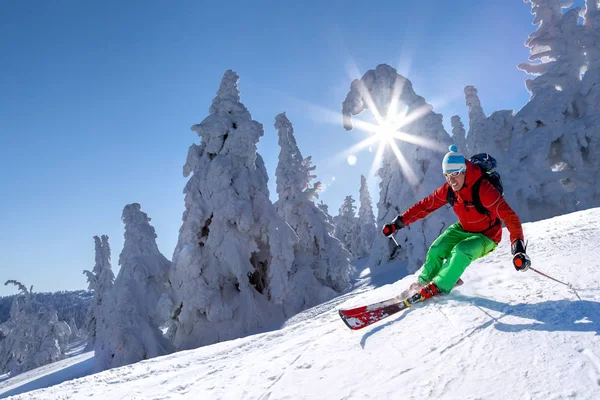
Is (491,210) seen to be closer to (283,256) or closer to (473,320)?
(473,320)

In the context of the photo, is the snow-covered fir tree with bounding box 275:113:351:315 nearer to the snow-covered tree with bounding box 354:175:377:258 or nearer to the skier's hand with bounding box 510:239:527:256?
the skier's hand with bounding box 510:239:527:256

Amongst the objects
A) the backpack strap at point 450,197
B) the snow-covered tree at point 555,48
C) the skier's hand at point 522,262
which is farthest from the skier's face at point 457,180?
the snow-covered tree at point 555,48

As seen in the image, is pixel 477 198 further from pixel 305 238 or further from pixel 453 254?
pixel 305 238

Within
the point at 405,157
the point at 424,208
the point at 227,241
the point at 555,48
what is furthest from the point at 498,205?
the point at 555,48

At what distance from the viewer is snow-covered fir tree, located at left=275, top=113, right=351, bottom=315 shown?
65.8 feet

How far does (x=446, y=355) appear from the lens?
2.50m

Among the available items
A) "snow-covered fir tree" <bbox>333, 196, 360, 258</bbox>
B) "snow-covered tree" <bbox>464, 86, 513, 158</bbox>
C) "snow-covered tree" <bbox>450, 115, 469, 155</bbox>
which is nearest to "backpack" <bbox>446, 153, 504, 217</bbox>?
"snow-covered tree" <bbox>464, 86, 513, 158</bbox>

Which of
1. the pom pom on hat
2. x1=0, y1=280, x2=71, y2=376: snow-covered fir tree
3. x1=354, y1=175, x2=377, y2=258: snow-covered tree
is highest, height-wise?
x1=354, y1=175, x2=377, y2=258: snow-covered tree

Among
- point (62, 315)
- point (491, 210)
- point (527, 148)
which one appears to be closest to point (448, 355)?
point (491, 210)

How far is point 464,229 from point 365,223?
149ft

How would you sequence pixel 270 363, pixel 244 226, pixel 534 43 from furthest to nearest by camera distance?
pixel 534 43 < pixel 244 226 < pixel 270 363

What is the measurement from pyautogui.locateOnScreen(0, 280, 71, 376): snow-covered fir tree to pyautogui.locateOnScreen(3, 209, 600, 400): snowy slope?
36149 mm

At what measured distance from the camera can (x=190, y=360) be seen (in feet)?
14.8

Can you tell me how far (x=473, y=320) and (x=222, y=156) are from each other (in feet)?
54.8
